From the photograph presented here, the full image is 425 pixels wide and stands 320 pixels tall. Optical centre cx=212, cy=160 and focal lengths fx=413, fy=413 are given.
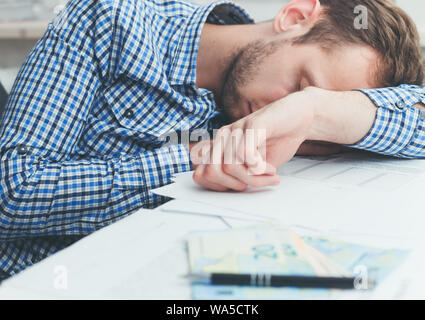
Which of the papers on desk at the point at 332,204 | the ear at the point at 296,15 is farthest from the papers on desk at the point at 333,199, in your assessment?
the ear at the point at 296,15

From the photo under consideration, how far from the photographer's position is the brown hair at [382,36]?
86 cm

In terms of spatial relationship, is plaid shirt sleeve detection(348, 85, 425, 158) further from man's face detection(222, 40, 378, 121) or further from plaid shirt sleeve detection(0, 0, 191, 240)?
plaid shirt sleeve detection(0, 0, 191, 240)

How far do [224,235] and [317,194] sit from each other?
20 cm

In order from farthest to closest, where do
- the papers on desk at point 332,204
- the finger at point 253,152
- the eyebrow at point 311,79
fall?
the eyebrow at point 311,79, the finger at point 253,152, the papers on desk at point 332,204

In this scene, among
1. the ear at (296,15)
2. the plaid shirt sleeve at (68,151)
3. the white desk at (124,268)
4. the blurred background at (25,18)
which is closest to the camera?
the white desk at (124,268)

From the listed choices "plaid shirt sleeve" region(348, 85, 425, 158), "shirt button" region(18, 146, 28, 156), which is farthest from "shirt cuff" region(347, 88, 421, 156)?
"shirt button" region(18, 146, 28, 156)

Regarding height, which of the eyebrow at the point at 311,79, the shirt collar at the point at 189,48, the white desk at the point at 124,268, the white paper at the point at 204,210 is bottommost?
the white paper at the point at 204,210

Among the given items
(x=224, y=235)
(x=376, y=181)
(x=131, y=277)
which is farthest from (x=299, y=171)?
(x=131, y=277)

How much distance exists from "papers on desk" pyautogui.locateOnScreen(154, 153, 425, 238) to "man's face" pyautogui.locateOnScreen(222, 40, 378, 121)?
19 cm

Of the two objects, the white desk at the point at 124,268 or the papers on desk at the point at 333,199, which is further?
the papers on desk at the point at 333,199

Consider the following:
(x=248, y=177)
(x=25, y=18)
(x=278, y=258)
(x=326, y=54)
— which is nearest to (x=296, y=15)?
(x=326, y=54)

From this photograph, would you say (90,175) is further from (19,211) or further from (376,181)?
(376,181)

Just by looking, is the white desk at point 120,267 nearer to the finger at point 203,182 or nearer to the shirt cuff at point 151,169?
the finger at point 203,182

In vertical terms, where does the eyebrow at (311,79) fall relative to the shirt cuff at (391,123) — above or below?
above
